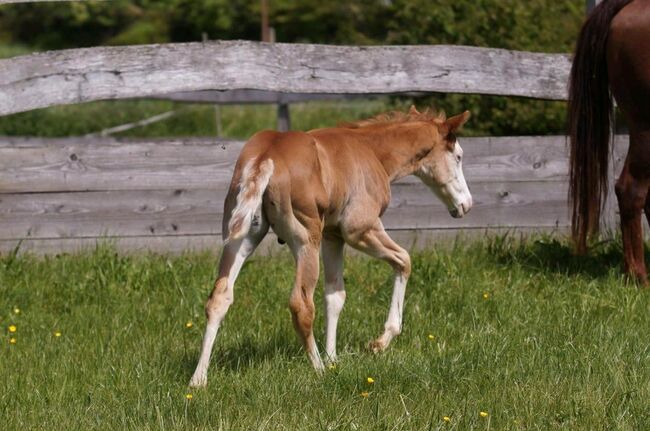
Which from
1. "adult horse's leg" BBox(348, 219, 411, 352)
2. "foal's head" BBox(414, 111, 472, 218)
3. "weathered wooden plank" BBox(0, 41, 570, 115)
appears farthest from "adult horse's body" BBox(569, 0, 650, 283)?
"adult horse's leg" BBox(348, 219, 411, 352)

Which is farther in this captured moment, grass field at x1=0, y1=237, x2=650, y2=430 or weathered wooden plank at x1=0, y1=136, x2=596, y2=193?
weathered wooden plank at x1=0, y1=136, x2=596, y2=193

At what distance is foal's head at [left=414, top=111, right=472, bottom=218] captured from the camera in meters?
6.29

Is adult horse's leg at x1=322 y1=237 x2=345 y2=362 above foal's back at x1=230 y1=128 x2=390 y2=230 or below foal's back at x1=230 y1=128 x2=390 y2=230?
below

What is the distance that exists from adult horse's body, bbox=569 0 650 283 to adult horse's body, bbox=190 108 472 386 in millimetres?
1362

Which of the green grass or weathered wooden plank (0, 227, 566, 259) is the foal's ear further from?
the green grass

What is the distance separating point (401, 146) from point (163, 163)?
7.64 feet

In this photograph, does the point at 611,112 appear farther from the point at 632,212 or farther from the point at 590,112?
the point at 632,212

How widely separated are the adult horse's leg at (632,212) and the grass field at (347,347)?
0.14 m

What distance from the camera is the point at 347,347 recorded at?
6043 mm

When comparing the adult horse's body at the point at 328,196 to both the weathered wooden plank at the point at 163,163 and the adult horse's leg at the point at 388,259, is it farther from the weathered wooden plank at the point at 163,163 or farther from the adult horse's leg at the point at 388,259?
the weathered wooden plank at the point at 163,163

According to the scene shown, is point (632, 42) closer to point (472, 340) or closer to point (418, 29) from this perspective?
point (472, 340)

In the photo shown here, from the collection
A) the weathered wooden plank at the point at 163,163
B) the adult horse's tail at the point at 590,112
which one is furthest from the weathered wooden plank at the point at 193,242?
the adult horse's tail at the point at 590,112

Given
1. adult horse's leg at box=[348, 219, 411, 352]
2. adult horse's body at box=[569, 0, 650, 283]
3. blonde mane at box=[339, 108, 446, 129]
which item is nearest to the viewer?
adult horse's leg at box=[348, 219, 411, 352]

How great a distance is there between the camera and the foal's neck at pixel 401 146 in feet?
→ 20.2
